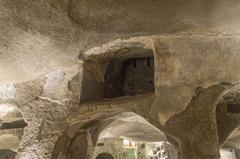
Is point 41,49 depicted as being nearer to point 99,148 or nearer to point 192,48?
point 192,48

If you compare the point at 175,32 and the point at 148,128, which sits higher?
the point at 175,32

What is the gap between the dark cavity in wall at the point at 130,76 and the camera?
3229 mm

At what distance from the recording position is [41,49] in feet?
8.54

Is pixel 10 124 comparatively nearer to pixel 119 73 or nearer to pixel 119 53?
pixel 119 73

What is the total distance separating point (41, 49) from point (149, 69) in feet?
4.66

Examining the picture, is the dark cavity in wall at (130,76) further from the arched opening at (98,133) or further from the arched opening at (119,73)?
the arched opening at (98,133)

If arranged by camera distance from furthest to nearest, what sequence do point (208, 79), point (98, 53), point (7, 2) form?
point (98, 53) → point (208, 79) → point (7, 2)

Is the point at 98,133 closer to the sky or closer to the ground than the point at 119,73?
closer to the ground

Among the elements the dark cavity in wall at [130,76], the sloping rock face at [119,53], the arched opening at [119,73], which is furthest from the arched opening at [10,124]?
the dark cavity in wall at [130,76]

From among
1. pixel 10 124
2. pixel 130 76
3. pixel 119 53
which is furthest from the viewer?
pixel 10 124

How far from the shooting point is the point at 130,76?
335 centimetres

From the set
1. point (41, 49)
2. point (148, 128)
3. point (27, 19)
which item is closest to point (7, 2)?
point (27, 19)

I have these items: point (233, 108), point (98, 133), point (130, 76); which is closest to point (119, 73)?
point (130, 76)

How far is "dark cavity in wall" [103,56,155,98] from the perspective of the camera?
323 cm
